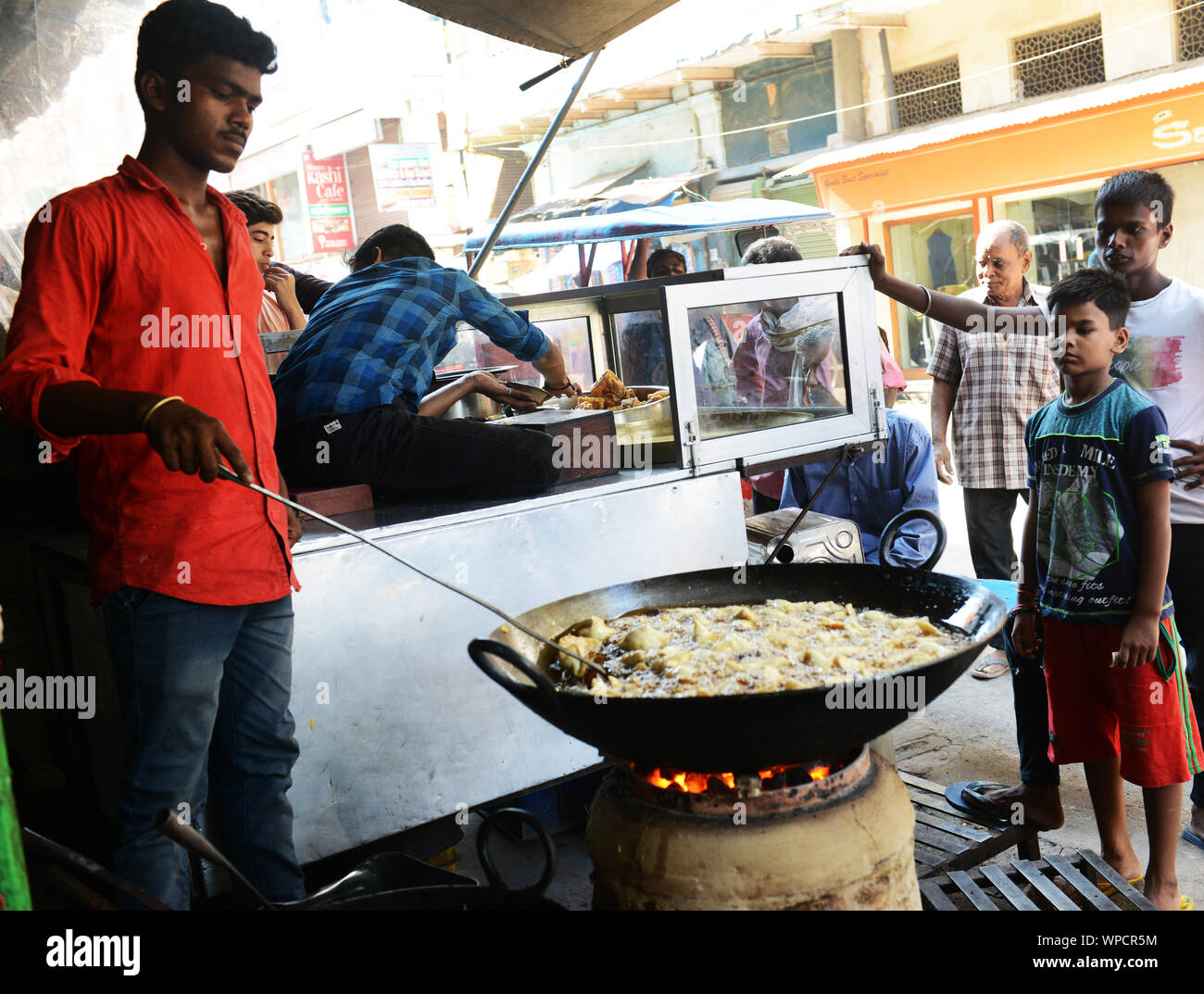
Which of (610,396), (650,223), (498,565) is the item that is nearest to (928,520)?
(498,565)

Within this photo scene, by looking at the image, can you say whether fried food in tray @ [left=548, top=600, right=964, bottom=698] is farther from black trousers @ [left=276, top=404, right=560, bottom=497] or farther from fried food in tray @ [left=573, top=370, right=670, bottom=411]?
fried food in tray @ [left=573, top=370, right=670, bottom=411]

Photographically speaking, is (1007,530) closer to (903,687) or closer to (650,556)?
(650,556)

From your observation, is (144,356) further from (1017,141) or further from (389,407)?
(1017,141)

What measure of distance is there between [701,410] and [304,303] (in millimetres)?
2978

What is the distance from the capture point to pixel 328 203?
20.2 meters

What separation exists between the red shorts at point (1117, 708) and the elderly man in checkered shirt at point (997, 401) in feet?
6.44

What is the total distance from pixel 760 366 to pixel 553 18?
4.57ft

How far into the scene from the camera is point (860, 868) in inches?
71.6

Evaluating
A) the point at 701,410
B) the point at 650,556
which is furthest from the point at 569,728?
the point at 701,410

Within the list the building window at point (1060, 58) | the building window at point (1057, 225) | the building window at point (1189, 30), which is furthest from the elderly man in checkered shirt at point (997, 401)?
the building window at point (1060, 58)

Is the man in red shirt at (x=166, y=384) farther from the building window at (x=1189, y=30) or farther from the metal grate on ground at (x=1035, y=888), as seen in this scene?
the building window at (x=1189, y=30)

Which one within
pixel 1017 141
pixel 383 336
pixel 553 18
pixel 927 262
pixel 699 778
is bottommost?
pixel 699 778
